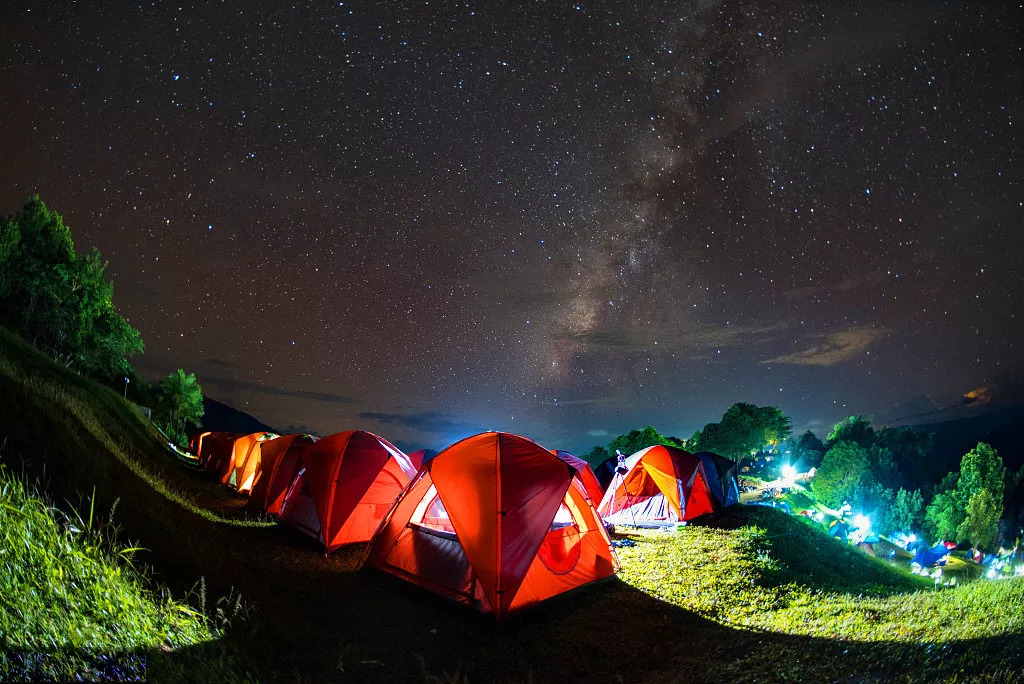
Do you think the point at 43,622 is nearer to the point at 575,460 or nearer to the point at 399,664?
the point at 399,664

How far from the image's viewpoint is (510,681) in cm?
543

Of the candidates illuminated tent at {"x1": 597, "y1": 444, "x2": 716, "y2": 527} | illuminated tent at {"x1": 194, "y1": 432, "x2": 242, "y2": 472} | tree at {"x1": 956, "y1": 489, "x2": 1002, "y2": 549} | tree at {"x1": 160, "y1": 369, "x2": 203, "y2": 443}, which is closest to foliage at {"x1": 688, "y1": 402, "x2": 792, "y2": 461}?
tree at {"x1": 956, "y1": 489, "x2": 1002, "y2": 549}

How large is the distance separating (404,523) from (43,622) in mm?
5843

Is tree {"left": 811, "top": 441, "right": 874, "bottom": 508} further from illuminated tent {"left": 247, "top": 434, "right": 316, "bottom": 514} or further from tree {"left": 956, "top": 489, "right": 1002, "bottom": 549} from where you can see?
illuminated tent {"left": 247, "top": 434, "right": 316, "bottom": 514}

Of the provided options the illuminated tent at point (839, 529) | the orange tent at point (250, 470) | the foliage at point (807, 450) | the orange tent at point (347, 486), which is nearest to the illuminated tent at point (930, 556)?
the illuminated tent at point (839, 529)

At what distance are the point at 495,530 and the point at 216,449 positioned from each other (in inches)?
1133

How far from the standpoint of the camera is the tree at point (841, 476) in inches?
2133

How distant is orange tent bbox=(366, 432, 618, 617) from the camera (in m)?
7.21

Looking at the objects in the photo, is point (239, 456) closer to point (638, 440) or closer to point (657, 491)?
point (657, 491)

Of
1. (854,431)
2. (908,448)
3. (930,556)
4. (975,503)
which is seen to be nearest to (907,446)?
(908,448)

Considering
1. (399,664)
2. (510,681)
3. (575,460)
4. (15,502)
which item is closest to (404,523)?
(399,664)

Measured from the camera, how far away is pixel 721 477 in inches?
738

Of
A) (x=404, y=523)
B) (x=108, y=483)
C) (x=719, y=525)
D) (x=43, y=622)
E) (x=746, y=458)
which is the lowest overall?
(x=746, y=458)

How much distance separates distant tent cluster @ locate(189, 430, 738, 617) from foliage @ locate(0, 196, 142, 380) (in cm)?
3148
